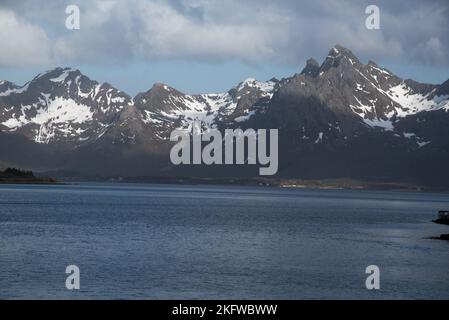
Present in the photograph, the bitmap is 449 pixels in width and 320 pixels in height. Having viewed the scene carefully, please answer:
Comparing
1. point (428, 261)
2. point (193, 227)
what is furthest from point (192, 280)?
point (193, 227)

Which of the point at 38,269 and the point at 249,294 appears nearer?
the point at 249,294

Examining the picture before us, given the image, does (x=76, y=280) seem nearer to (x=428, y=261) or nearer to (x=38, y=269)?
(x=38, y=269)

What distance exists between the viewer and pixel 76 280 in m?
59.3
